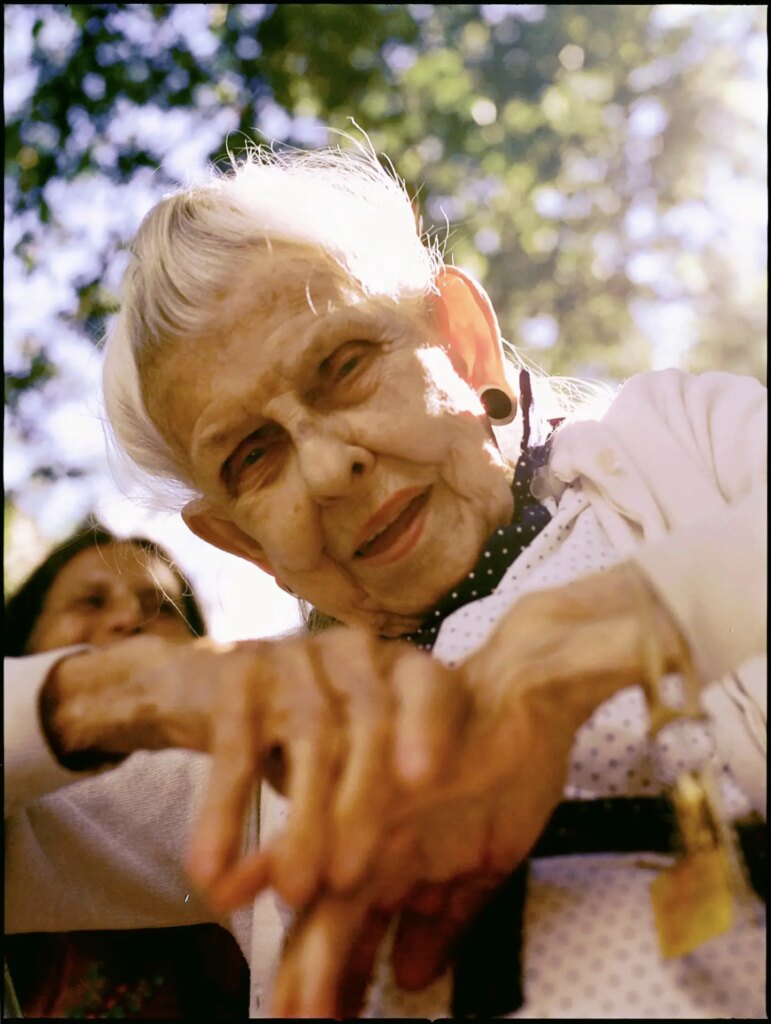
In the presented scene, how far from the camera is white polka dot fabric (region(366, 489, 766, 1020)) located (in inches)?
22.1

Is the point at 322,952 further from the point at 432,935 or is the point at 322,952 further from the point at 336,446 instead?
the point at 336,446

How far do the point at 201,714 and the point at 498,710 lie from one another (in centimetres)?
18

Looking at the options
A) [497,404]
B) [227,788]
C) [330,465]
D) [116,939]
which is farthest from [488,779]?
[116,939]

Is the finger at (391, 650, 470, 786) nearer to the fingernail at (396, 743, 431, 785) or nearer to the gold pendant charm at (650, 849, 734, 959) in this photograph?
the fingernail at (396, 743, 431, 785)

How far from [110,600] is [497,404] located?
38 centimetres

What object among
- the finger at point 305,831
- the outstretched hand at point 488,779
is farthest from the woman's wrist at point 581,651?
the finger at point 305,831

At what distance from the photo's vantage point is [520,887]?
1.98ft

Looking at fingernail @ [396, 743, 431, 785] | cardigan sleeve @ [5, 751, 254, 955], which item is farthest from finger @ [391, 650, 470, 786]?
cardigan sleeve @ [5, 751, 254, 955]

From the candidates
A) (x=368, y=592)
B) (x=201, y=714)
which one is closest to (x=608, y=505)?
(x=368, y=592)

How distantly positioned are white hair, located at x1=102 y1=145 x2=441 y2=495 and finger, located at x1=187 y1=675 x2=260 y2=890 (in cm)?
30

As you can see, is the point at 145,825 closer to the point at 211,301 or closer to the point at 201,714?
the point at 201,714

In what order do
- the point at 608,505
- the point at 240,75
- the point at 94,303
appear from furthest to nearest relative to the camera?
1. the point at 240,75
2. the point at 94,303
3. the point at 608,505

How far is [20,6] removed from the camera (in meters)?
0.94

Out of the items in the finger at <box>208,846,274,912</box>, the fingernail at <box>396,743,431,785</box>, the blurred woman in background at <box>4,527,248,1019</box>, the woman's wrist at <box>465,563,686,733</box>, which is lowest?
the blurred woman in background at <box>4,527,248,1019</box>
